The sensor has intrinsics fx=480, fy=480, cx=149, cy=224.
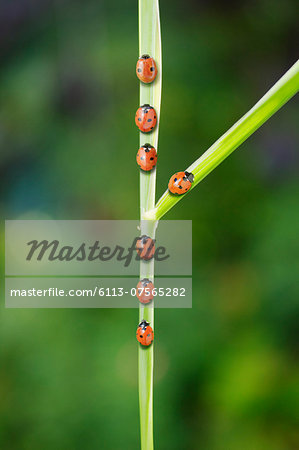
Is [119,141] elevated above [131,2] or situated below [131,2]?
below

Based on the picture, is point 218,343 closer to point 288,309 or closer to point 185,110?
point 288,309

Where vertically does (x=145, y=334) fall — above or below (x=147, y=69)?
below

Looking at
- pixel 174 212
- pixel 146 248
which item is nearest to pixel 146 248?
pixel 146 248

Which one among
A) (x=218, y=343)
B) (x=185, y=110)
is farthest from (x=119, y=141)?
(x=218, y=343)
